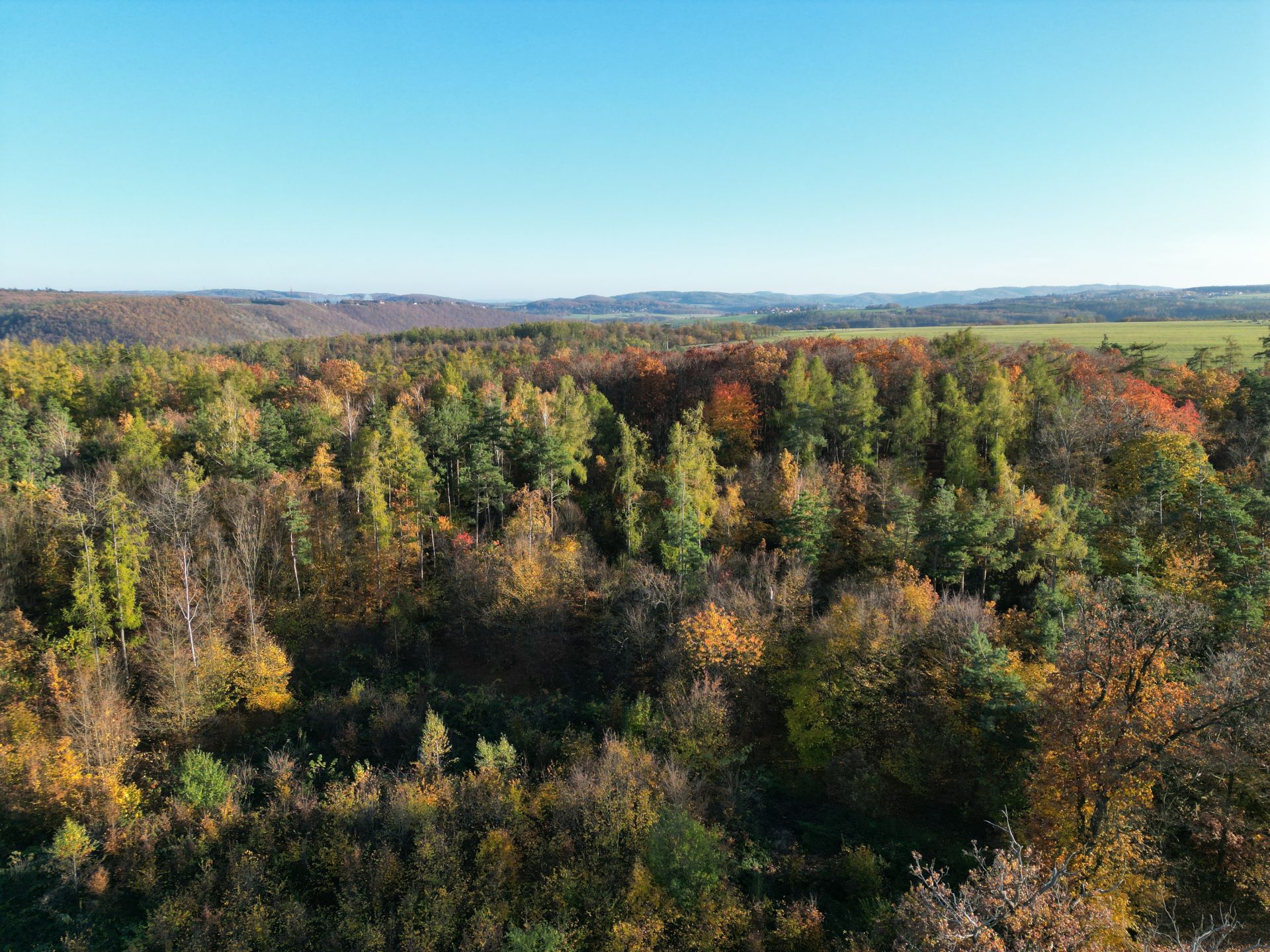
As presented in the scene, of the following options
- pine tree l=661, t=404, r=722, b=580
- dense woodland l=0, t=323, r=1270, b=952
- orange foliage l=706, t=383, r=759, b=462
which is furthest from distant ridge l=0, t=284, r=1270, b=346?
pine tree l=661, t=404, r=722, b=580

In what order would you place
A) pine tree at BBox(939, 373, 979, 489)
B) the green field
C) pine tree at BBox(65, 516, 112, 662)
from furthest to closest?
the green field, pine tree at BBox(939, 373, 979, 489), pine tree at BBox(65, 516, 112, 662)

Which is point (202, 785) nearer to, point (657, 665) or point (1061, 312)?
point (657, 665)

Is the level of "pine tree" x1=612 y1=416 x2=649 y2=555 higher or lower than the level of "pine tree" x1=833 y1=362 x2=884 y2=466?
lower

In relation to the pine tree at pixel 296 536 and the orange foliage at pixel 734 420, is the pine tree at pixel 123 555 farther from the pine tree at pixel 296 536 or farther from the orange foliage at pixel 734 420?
the orange foliage at pixel 734 420

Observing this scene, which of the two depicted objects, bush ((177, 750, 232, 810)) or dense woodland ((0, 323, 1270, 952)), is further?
bush ((177, 750, 232, 810))

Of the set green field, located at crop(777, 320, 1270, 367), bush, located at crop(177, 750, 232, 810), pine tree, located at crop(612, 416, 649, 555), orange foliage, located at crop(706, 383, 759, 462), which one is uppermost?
green field, located at crop(777, 320, 1270, 367)

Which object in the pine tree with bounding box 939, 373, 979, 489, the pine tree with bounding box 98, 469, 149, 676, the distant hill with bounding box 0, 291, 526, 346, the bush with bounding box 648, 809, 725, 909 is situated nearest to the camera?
the bush with bounding box 648, 809, 725, 909

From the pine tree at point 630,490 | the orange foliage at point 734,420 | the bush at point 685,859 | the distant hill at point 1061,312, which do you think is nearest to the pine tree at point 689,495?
the pine tree at point 630,490

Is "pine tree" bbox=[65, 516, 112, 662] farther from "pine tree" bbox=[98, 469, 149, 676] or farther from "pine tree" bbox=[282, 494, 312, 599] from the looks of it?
"pine tree" bbox=[282, 494, 312, 599]
